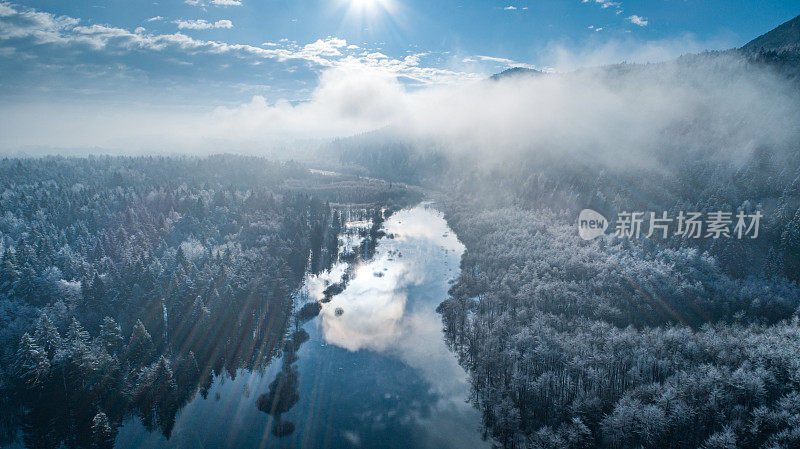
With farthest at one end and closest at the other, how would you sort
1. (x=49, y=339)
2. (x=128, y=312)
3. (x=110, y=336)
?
(x=128, y=312), (x=110, y=336), (x=49, y=339)

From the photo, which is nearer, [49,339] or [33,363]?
[33,363]

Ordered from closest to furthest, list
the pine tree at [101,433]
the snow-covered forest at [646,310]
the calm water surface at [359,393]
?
1. the snow-covered forest at [646,310]
2. the pine tree at [101,433]
3. the calm water surface at [359,393]

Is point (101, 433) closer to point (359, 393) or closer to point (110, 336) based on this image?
point (110, 336)

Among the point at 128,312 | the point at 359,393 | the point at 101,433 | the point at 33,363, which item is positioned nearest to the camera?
the point at 101,433

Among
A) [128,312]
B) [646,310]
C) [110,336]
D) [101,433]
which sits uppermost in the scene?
[646,310]

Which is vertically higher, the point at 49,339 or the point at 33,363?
the point at 49,339

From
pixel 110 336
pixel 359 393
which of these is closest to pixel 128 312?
pixel 110 336

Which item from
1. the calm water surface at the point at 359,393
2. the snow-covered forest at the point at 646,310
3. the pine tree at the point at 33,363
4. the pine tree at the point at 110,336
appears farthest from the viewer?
the pine tree at the point at 110,336

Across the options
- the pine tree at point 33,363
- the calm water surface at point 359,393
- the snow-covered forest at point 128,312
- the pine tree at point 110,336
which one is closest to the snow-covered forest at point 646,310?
the calm water surface at point 359,393

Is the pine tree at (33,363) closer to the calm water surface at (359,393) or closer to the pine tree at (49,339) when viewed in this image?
the pine tree at (49,339)

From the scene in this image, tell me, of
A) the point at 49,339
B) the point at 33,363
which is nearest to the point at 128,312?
the point at 49,339
